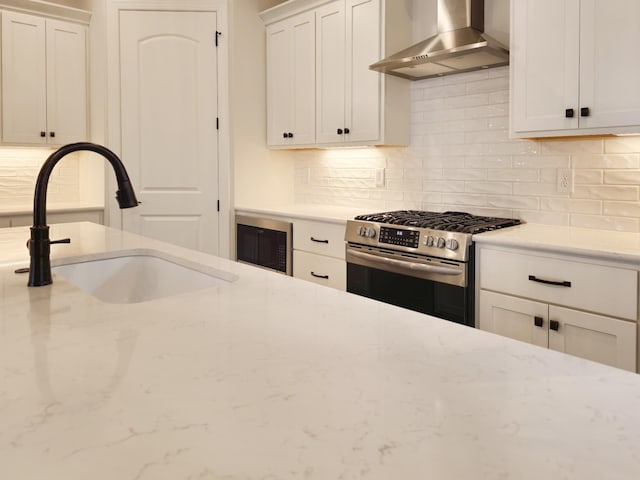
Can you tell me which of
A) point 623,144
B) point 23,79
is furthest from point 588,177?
point 23,79

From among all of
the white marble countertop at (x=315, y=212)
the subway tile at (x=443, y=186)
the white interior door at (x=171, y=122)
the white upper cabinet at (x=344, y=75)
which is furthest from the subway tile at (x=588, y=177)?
the white interior door at (x=171, y=122)

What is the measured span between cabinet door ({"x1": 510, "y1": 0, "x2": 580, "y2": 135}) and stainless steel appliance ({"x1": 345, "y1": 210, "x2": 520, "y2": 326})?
563 millimetres

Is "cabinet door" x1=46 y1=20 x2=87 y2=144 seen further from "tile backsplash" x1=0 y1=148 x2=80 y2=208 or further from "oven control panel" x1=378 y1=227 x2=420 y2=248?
"oven control panel" x1=378 y1=227 x2=420 y2=248

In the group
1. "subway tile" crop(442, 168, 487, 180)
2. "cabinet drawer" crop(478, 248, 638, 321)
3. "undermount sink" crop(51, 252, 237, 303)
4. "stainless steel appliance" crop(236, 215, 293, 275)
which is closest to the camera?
"undermount sink" crop(51, 252, 237, 303)

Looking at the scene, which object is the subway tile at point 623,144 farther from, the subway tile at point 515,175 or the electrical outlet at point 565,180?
the subway tile at point 515,175

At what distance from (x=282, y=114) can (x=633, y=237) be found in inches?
101

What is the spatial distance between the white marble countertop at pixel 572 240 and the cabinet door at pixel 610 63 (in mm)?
491

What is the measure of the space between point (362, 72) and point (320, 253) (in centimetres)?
116

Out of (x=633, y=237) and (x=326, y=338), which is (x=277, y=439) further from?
(x=633, y=237)

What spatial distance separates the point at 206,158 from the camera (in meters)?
4.12

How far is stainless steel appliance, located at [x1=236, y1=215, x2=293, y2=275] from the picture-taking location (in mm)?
3643

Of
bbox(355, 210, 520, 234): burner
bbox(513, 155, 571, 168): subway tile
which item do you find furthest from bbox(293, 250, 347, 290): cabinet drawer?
bbox(513, 155, 571, 168): subway tile

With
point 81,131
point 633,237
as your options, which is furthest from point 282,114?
point 633,237

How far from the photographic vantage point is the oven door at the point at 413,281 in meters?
2.48
